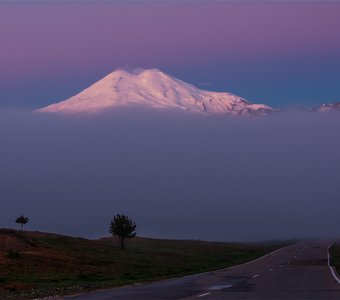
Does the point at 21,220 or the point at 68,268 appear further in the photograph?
the point at 21,220

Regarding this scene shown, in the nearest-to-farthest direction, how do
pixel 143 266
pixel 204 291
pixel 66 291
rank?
1. pixel 204 291
2. pixel 66 291
3. pixel 143 266

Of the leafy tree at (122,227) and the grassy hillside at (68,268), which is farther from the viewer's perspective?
the leafy tree at (122,227)

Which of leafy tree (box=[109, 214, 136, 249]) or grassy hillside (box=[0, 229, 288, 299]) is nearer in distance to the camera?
grassy hillside (box=[0, 229, 288, 299])

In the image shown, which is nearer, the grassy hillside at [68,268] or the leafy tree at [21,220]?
the grassy hillside at [68,268]

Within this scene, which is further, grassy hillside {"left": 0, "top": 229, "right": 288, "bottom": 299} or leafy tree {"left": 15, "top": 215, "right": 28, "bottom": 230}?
leafy tree {"left": 15, "top": 215, "right": 28, "bottom": 230}

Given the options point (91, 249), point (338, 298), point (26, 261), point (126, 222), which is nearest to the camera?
point (338, 298)

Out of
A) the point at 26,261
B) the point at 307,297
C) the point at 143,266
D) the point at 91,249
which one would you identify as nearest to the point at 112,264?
the point at 143,266

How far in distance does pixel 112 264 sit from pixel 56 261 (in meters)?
4.57

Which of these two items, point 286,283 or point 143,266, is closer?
point 286,283

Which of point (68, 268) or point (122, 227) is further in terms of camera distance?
point (122, 227)

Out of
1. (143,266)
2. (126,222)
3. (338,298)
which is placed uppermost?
(126,222)

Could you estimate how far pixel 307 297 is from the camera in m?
20.4

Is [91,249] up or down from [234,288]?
up

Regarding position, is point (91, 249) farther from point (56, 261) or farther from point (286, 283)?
point (286, 283)
